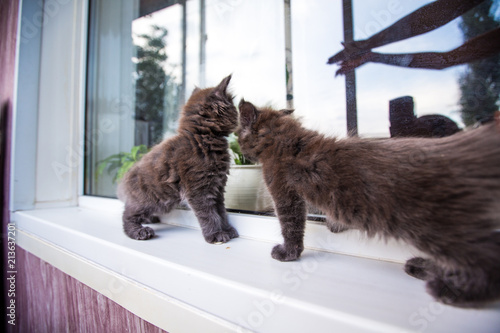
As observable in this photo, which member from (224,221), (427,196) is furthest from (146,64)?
(427,196)

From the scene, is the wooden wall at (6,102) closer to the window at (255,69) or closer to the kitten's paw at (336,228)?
the window at (255,69)

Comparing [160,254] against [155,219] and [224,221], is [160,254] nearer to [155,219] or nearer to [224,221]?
[224,221]

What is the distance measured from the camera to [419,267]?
1.84 ft

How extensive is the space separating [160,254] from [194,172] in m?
0.31

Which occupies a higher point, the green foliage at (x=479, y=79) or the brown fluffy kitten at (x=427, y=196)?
the green foliage at (x=479, y=79)

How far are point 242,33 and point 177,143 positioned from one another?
1.01m

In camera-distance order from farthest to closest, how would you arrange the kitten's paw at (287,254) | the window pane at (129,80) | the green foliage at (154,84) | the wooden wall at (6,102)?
the green foliage at (154,84) → the window pane at (129,80) → the wooden wall at (6,102) → the kitten's paw at (287,254)

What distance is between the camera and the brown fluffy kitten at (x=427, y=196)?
17.1 inches

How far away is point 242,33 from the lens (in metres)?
1.56

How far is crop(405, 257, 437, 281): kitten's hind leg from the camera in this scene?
1.70 ft

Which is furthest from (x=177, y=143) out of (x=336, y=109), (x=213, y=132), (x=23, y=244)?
(x=23, y=244)

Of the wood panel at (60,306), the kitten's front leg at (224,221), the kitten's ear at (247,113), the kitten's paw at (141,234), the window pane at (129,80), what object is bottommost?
the wood panel at (60,306)

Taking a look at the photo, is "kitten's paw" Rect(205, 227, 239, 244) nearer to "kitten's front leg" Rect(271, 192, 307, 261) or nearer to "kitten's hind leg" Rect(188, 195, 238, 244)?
"kitten's hind leg" Rect(188, 195, 238, 244)

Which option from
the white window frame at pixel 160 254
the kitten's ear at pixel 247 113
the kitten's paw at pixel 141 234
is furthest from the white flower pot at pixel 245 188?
the kitten's paw at pixel 141 234
